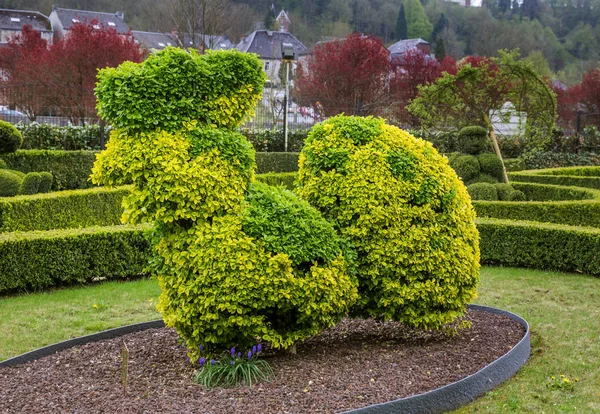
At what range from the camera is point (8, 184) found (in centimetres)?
1106

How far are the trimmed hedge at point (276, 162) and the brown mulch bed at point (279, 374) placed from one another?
12.0 metres

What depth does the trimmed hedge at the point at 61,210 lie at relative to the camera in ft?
30.3

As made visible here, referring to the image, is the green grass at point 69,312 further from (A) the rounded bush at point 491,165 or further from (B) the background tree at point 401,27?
(B) the background tree at point 401,27

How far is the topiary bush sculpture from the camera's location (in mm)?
4648

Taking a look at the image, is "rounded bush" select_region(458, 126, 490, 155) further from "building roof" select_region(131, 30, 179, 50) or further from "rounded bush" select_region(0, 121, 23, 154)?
"building roof" select_region(131, 30, 179, 50)

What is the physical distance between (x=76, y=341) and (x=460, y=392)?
10.9ft

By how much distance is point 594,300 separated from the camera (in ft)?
25.2

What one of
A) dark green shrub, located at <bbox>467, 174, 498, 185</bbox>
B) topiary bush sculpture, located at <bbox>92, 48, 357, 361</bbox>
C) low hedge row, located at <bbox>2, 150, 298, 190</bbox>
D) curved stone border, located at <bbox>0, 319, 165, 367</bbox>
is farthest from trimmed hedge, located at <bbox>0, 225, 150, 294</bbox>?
dark green shrub, located at <bbox>467, 174, 498, 185</bbox>

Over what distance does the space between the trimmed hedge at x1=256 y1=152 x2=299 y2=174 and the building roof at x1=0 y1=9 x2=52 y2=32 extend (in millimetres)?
42780

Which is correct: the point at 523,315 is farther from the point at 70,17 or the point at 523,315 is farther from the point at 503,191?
the point at 70,17

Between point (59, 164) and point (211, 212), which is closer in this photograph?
point (211, 212)

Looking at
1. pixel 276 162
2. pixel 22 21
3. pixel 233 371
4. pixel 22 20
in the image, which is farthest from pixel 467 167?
pixel 22 20

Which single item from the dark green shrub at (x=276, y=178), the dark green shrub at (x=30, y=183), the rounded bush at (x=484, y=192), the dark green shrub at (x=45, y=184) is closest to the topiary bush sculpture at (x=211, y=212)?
the dark green shrub at (x=30, y=183)

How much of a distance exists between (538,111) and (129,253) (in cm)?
1082
